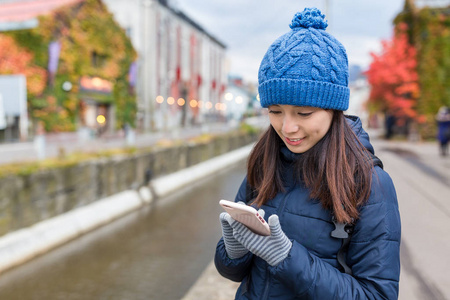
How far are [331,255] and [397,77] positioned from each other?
96.7 ft

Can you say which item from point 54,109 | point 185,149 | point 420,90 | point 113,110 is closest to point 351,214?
point 185,149

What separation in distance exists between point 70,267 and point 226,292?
335cm

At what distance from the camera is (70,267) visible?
6.34 m

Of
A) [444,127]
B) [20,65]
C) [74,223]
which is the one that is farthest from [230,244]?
[20,65]

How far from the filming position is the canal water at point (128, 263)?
5.60 m

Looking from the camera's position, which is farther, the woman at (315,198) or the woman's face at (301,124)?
the woman's face at (301,124)

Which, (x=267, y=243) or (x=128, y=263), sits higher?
(x=267, y=243)

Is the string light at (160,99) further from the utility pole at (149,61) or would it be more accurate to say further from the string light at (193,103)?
the string light at (193,103)

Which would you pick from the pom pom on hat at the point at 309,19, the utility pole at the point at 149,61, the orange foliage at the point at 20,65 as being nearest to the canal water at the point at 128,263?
the pom pom on hat at the point at 309,19

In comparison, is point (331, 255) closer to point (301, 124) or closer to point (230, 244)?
point (230, 244)

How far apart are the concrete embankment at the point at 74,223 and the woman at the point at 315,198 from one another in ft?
17.9

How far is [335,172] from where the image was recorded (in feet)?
5.08

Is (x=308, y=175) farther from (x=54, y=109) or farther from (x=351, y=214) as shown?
(x=54, y=109)

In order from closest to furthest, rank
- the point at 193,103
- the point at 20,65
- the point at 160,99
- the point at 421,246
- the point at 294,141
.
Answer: the point at 294,141
the point at 421,246
the point at 20,65
the point at 160,99
the point at 193,103
